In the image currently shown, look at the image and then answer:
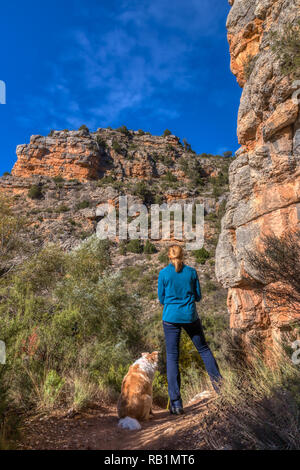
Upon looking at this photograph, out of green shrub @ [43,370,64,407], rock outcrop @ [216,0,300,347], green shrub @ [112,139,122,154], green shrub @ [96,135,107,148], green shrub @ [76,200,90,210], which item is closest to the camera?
green shrub @ [43,370,64,407]

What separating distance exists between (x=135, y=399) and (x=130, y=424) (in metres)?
0.23

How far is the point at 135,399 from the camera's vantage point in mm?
2705

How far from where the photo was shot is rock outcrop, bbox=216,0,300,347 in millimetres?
5352

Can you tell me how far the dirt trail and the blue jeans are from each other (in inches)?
9.3

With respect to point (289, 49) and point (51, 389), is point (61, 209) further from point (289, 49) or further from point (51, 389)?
point (51, 389)

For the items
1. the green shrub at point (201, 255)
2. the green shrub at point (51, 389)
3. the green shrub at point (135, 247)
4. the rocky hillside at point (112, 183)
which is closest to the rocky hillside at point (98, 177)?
the rocky hillside at point (112, 183)

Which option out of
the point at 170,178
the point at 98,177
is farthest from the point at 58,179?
the point at 170,178

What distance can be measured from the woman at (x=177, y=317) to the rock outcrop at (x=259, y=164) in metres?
2.15

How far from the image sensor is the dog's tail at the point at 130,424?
2.47 metres

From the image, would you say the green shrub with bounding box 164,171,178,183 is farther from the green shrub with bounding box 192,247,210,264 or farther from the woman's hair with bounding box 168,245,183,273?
the woman's hair with bounding box 168,245,183,273

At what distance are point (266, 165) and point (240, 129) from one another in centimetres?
148

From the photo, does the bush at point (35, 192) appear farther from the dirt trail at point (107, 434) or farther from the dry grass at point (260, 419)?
the dry grass at point (260, 419)

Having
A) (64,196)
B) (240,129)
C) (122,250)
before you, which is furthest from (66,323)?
(64,196)

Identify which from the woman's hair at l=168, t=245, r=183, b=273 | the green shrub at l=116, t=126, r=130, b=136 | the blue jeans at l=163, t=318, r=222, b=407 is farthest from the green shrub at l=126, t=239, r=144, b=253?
A: the green shrub at l=116, t=126, r=130, b=136
